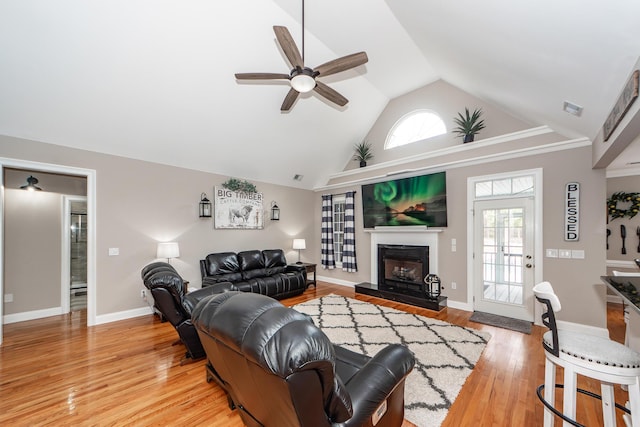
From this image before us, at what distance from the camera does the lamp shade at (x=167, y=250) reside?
4246 mm

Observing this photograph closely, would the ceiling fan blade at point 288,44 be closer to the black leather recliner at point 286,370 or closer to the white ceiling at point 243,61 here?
the white ceiling at point 243,61

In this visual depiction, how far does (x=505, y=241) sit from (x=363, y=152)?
3481 mm

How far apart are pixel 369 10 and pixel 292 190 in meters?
4.37

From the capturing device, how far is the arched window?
5.16 meters

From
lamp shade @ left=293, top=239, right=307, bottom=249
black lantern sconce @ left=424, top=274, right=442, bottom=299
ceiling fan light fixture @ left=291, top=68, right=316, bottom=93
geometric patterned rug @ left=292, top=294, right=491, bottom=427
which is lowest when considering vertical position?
geometric patterned rug @ left=292, top=294, right=491, bottom=427

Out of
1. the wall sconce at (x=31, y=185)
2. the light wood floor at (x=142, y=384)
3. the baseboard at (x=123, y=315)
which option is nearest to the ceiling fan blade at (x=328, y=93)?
the light wood floor at (x=142, y=384)

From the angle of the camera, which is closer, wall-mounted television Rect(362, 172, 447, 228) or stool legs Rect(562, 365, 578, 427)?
stool legs Rect(562, 365, 578, 427)

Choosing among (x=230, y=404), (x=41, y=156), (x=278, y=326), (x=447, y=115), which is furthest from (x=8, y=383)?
(x=447, y=115)

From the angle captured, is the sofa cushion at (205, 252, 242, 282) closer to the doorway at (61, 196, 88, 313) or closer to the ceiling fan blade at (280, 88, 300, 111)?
the doorway at (61, 196, 88, 313)

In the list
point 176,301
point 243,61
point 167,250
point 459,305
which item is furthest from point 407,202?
point 167,250

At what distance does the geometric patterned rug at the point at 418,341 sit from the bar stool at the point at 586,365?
0.76 metres

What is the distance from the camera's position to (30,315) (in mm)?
4121

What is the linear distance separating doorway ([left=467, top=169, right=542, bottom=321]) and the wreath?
2.39m

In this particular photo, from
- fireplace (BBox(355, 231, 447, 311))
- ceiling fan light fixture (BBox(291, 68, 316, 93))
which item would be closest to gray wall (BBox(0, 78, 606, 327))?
fireplace (BBox(355, 231, 447, 311))
